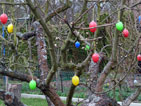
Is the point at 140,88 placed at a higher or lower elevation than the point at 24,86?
higher

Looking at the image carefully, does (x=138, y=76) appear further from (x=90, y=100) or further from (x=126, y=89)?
(x=90, y=100)

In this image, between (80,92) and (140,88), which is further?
(80,92)

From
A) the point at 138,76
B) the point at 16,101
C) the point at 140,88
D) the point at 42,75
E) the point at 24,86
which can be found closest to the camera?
the point at 16,101

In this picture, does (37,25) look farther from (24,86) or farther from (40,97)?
(24,86)

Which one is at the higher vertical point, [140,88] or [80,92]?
[140,88]

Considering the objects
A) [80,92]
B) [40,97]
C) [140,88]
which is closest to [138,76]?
[80,92]

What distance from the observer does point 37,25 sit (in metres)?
3.51

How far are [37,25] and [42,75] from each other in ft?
2.65

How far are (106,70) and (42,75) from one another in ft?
3.94

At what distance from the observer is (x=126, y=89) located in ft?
23.4

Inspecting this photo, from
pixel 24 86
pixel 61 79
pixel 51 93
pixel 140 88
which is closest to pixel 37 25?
pixel 51 93

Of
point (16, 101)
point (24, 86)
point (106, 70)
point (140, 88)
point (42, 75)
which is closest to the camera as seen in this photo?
point (16, 101)

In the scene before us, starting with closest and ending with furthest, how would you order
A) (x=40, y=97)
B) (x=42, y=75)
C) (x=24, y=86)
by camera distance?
1. (x=42, y=75)
2. (x=40, y=97)
3. (x=24, y=86)

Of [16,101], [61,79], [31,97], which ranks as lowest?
[31,97]
